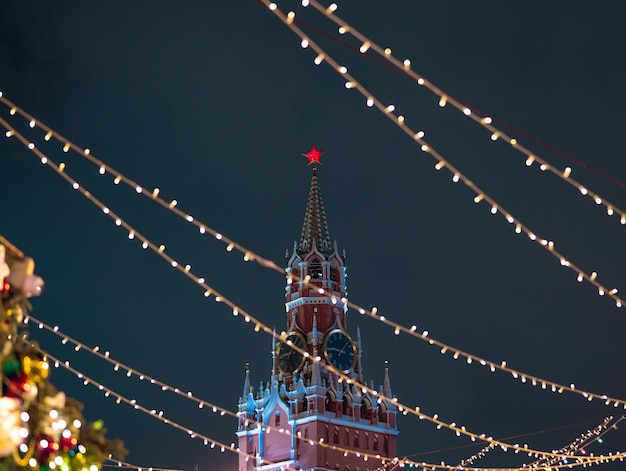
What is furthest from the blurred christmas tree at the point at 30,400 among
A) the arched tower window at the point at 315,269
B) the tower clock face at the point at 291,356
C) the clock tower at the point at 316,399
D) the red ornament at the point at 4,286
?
the arched tower window at the point at 315,269

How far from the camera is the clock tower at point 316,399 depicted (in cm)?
4294

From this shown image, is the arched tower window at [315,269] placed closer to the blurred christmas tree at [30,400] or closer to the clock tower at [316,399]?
the clock tower at [316,399]

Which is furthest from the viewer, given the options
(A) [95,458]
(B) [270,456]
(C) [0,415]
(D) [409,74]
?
(B) [270,456]

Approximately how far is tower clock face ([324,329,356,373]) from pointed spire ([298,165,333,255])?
14.0 feet

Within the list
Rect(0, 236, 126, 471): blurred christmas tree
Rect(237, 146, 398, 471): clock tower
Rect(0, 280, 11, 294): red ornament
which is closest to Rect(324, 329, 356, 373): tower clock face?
Rect(237, 146, 398, 471): clock tower

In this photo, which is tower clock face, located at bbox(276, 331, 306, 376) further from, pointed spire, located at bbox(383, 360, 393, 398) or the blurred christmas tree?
the blurred christmas tree

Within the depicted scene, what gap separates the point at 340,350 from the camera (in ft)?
148

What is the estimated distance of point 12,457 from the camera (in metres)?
6.95

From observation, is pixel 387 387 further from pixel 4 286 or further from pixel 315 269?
pixel 4 286

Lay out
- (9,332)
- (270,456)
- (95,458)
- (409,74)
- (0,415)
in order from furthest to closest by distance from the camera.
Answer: (270,456)
(409,74)
(95,458)
(9,332)
(0,415)

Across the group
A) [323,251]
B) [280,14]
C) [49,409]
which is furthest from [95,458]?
[323,251]

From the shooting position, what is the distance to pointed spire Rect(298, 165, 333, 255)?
47.8 meters

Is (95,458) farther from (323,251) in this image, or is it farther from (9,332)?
(323,251)

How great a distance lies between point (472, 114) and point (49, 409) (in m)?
4.48
